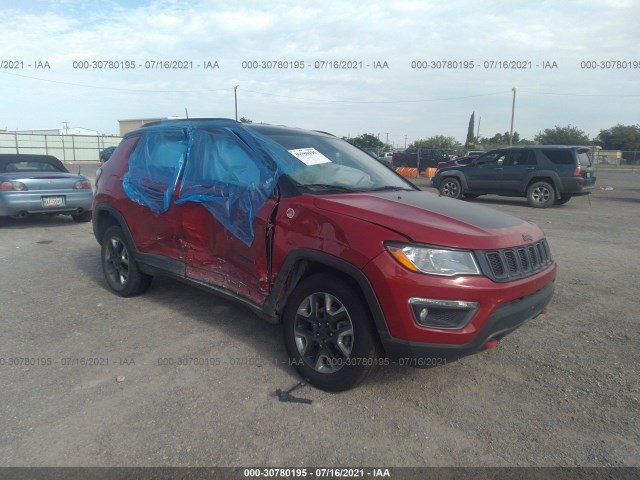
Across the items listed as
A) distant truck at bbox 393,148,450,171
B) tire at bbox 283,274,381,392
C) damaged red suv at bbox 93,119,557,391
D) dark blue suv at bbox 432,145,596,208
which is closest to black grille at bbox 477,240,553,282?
damaged red suv at bbox 93,119,557,391

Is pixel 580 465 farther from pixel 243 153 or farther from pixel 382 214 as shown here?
pixel 243 153

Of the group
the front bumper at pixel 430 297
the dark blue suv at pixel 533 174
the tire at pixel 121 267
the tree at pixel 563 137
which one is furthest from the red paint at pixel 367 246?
the tree at pixel 563 137

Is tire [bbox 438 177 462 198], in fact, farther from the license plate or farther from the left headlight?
the left headlight

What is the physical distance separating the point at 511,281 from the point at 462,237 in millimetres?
432

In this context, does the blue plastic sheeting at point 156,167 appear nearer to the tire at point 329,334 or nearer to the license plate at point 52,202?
the tire at point 329,334

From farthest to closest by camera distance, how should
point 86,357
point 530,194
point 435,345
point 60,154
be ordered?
point 60,154 < point 530,194 < point 86,357 < point 435,345

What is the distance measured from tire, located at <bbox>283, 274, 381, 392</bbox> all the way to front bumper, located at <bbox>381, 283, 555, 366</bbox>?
0.57 ft

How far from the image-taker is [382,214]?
3.06 metres

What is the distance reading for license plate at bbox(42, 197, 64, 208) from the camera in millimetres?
9023

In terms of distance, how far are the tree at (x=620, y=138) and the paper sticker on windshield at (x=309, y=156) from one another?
65713 millimetres

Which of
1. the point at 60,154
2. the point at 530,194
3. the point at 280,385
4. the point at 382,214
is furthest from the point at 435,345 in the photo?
the point at 60,154

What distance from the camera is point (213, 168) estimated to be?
4078mm

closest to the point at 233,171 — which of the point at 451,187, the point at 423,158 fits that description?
the point at 451,187

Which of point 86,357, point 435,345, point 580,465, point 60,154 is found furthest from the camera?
point 60,154
